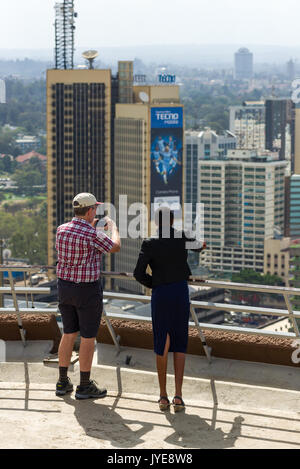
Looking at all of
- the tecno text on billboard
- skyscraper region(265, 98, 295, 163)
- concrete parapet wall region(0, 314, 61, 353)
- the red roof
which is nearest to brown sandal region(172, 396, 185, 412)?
concrete parapet wall region(0, 314, 61, 353)

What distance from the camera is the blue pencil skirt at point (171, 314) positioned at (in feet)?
15.0

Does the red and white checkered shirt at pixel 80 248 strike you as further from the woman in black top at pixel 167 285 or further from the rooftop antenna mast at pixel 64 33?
the rooftop antenna mast at pixel 64 33

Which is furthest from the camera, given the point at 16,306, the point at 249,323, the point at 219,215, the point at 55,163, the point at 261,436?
the point at 219,215

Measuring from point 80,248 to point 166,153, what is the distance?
71375mm

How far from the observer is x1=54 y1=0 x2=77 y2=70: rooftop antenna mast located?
7488 cm

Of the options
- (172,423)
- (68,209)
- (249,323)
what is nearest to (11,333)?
(172,423)

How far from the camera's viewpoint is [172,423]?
438 cm

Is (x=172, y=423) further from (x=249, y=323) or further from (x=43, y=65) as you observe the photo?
(x=43, y=65)

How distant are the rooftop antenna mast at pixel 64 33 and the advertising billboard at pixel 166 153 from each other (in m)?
8.54

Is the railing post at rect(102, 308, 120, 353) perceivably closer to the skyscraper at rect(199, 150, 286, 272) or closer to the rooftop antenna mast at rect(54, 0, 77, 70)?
the rooftop antenna mast at rect(54, 0, 77, 70)

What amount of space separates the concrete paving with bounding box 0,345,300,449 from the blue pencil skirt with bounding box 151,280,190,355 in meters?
0.33

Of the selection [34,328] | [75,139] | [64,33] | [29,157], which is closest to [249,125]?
[29,157]

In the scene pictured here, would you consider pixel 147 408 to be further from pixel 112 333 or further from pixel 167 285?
pixel 112 333

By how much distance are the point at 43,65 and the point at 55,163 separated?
830 inches
